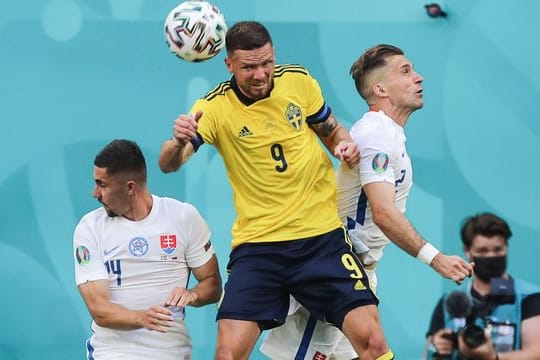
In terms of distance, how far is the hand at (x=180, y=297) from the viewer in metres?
6.98

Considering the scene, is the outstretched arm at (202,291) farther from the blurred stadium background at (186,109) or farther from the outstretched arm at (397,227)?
the blurred stadium background at (186,109)

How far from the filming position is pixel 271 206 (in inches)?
275

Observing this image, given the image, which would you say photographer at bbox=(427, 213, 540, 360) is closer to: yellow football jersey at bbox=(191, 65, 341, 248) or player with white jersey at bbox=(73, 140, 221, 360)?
yellow football jersey at bbox=(191, 65, 341, 248)

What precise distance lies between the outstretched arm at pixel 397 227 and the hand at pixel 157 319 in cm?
104

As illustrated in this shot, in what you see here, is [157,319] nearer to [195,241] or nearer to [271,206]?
[195,241]

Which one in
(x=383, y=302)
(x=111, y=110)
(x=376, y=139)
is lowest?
(x=383, y=302)

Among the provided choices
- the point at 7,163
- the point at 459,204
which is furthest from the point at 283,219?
the point at 7,163

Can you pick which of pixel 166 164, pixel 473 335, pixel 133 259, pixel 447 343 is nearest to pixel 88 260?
pixel 133 259

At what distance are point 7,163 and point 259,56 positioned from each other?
2539 mm

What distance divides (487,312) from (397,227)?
4.94 feet

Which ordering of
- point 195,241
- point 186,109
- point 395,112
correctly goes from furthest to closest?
point 186,109 → point 395,112 → point 195,241

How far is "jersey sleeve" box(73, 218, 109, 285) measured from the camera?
7121mm

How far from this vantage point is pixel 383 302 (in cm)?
877

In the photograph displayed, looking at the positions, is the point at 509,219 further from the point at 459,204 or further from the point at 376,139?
the point at 376,139
